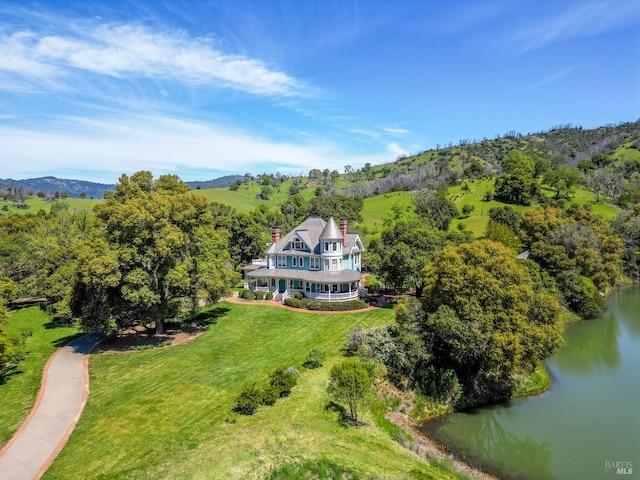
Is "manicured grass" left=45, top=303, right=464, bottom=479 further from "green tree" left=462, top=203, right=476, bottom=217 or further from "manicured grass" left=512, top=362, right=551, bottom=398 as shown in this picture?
"green tree" left=462, top=203, right=476, bottom=217

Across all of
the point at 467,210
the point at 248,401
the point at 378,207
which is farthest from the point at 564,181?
the point at 248,401

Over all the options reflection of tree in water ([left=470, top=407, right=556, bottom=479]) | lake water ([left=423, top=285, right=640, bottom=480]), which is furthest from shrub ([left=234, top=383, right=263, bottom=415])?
reflection of tree in water ([left=470, top=407, right=556, bottom=479])

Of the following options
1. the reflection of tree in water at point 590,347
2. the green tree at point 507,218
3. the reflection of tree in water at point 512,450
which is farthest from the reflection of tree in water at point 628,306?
the reflection of tree in water at point 512,450

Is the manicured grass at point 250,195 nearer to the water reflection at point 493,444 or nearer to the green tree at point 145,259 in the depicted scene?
the green tree at point 145,259

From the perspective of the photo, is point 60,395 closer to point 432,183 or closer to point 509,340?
point 509,340

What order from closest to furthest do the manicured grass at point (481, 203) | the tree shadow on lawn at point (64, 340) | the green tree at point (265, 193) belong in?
the tree shadow on lawn at point (64, 340) → the manicured grass at point (481, 203) → the green tree at point (265, 193)

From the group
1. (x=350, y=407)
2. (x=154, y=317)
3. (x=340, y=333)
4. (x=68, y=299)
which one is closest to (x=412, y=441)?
(x=350, y=407)
